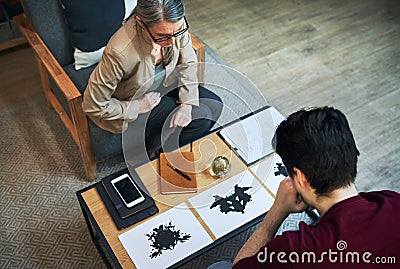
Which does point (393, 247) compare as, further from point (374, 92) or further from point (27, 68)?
point (27, 68)

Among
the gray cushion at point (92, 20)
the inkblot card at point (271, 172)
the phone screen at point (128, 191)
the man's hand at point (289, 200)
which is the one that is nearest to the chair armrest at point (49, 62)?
the gray cushion at point (92, 20)

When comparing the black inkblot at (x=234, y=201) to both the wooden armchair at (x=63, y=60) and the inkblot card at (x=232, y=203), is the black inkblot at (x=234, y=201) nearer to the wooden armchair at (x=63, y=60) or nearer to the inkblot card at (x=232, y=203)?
the inkblot card at (x=232, y=203)

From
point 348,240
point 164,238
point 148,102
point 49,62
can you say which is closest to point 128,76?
point 148,102

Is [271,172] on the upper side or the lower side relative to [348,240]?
lower

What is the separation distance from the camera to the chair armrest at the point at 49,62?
5.90 ft

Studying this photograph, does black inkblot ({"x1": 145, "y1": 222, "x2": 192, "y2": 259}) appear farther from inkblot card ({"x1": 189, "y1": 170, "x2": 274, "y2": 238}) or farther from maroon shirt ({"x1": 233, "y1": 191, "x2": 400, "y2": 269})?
maroon shirt ({"x1": 233, "y1": 191, "x2": 400, "y2": 269})

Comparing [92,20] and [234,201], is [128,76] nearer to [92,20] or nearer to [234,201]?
[92,20]

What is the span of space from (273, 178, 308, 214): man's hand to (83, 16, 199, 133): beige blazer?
685 mm

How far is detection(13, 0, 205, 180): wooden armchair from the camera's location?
1.90m

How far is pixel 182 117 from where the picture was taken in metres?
1.90

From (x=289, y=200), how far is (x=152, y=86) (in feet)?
2.60

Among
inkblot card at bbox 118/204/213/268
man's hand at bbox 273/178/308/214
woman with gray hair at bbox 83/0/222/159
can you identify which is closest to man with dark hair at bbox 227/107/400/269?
man's hand at bbox 273/178/308/214

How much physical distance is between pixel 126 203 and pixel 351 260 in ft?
2.70

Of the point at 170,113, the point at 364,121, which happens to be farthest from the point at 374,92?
the point at 170,113
